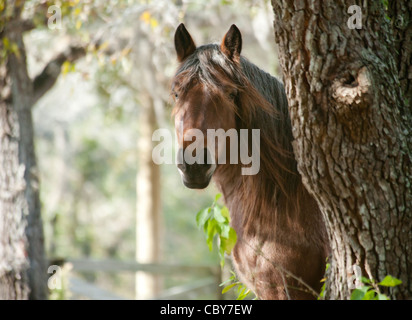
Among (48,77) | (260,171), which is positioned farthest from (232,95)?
(48,77)

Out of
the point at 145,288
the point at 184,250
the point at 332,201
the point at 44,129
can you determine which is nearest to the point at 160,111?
the point at 145,288

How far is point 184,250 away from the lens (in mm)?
20500

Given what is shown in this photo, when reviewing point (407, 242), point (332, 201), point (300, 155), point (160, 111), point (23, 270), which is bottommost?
point (23, 270)

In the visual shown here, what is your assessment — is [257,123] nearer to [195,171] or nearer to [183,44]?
[195,171]

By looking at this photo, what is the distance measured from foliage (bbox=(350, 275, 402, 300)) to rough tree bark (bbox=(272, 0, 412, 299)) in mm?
44

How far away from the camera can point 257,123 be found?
2.68 metres

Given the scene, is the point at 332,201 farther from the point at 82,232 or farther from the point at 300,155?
the point at 82,232

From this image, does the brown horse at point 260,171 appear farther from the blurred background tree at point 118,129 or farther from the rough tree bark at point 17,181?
the rough tree bark at point 17,181

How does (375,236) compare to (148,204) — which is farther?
(148,204)

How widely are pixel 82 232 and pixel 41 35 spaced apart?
1141 cm

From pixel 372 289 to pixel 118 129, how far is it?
18521mm

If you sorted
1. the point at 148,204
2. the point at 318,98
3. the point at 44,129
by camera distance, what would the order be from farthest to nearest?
1. the point at 44,129
2. the point at 148,204
3. the point at 318,98

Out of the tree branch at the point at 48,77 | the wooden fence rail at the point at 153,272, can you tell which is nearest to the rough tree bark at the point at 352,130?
the tree branch at the point at 48,77

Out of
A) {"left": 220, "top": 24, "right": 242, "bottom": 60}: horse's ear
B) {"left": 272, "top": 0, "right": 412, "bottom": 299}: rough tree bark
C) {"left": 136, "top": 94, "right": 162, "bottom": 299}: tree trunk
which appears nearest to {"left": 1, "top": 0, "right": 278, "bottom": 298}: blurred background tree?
{"left": 136, "top": 94, "right": 162, "bottom": 299}: tree trunk
